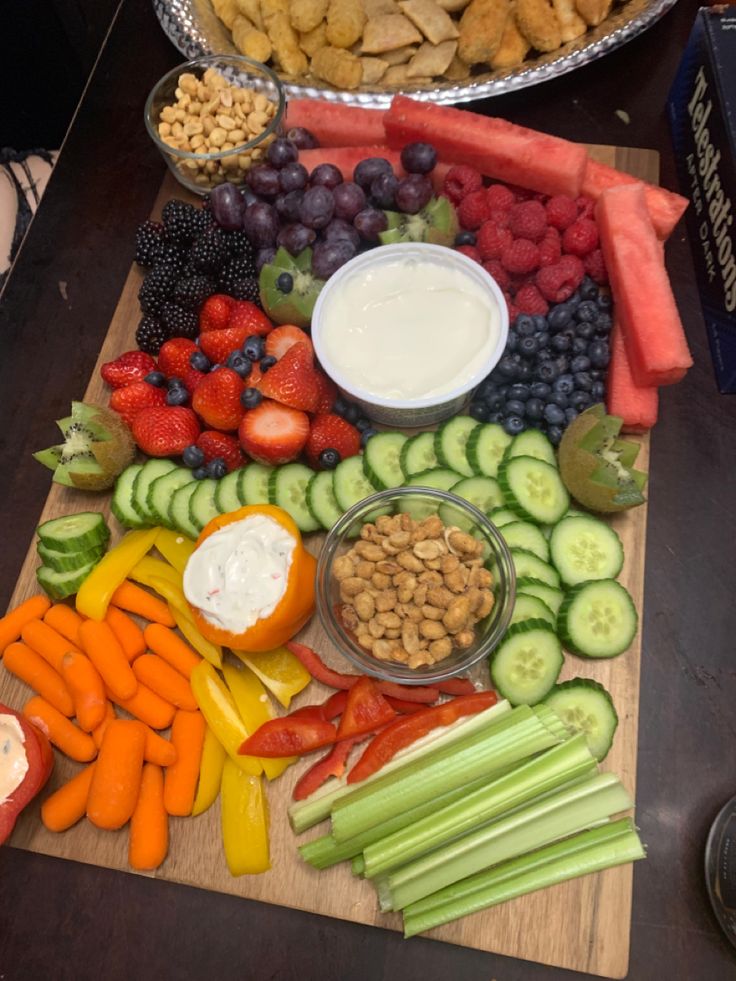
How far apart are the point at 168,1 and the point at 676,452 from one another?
2.08m

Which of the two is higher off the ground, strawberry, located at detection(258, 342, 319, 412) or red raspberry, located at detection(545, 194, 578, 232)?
red raspberry, located at detection(545, 194, 578, 232)

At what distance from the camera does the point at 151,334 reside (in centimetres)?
202

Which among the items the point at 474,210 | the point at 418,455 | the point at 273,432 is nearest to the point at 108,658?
the point at 273,432

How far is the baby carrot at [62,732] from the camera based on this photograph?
5.55ft

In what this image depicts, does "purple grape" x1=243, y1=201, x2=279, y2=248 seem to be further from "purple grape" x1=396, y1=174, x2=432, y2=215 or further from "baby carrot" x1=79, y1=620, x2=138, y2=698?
"baby carrot" x1=79, y1=620, x2=138, y2=698

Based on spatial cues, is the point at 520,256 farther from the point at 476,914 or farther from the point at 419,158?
the point at 476,914

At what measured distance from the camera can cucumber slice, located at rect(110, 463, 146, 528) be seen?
1.84m

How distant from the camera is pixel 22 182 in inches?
113

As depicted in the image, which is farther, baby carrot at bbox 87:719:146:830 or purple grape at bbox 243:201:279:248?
purple grape at bbox 243:201:279:248

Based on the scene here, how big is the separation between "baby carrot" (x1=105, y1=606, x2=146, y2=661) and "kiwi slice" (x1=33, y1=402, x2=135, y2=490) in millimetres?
338

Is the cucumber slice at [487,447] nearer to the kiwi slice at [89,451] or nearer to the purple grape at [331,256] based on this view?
the purple grape at [331,256]

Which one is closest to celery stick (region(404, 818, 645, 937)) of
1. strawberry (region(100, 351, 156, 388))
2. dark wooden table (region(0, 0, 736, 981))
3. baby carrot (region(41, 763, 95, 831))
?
dark wooden table (region(0, 0, 736, 981))

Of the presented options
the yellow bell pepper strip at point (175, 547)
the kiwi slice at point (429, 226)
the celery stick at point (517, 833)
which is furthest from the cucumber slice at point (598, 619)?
the kiwi slice at point (429, 226)

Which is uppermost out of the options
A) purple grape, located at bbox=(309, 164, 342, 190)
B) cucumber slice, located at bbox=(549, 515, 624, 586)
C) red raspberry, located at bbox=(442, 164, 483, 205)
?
purple grape, located at bbox=(309, 164, 342, 190)
